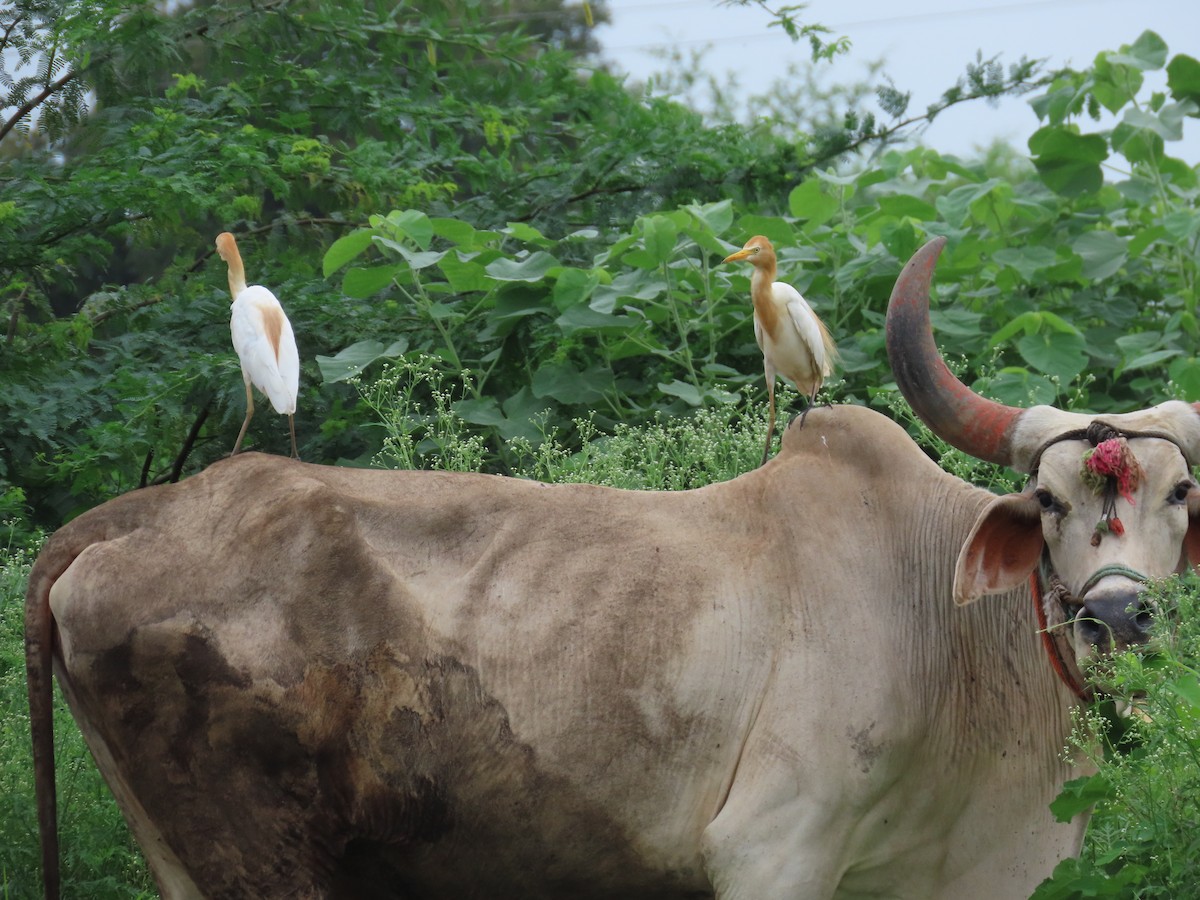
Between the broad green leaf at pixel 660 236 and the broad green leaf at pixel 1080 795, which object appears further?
the broad green leaf at pixel 660 236

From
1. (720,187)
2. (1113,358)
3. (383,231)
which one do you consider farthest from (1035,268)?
(383,231)

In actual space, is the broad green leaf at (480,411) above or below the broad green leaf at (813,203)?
below

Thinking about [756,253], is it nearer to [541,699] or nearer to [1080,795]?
[541,699]

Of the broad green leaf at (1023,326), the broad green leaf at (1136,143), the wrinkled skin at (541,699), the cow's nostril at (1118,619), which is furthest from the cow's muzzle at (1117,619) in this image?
the broad green leaf at (1136,143)

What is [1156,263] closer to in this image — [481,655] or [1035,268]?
[1035,268]

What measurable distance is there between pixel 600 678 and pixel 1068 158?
5.43m

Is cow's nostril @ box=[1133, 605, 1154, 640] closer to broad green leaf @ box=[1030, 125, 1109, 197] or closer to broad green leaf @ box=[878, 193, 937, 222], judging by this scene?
broad green leaf @ box=[878, 193, 937, 222]

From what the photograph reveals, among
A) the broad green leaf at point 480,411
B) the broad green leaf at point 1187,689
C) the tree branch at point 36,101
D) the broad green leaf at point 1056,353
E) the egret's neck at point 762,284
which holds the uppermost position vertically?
the tree branch at point 36,101

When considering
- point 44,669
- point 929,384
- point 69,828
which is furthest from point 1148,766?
point 69,828

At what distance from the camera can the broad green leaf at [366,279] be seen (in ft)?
21.0

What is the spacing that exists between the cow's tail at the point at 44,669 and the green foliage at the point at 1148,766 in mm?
2263

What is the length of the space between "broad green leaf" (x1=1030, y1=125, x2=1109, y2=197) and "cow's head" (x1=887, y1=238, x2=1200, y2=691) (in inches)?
Answer: 182

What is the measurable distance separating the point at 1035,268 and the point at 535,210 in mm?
2634

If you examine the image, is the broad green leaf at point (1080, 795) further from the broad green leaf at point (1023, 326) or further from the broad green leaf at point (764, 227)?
the broad green leaf at point (764, 227)
